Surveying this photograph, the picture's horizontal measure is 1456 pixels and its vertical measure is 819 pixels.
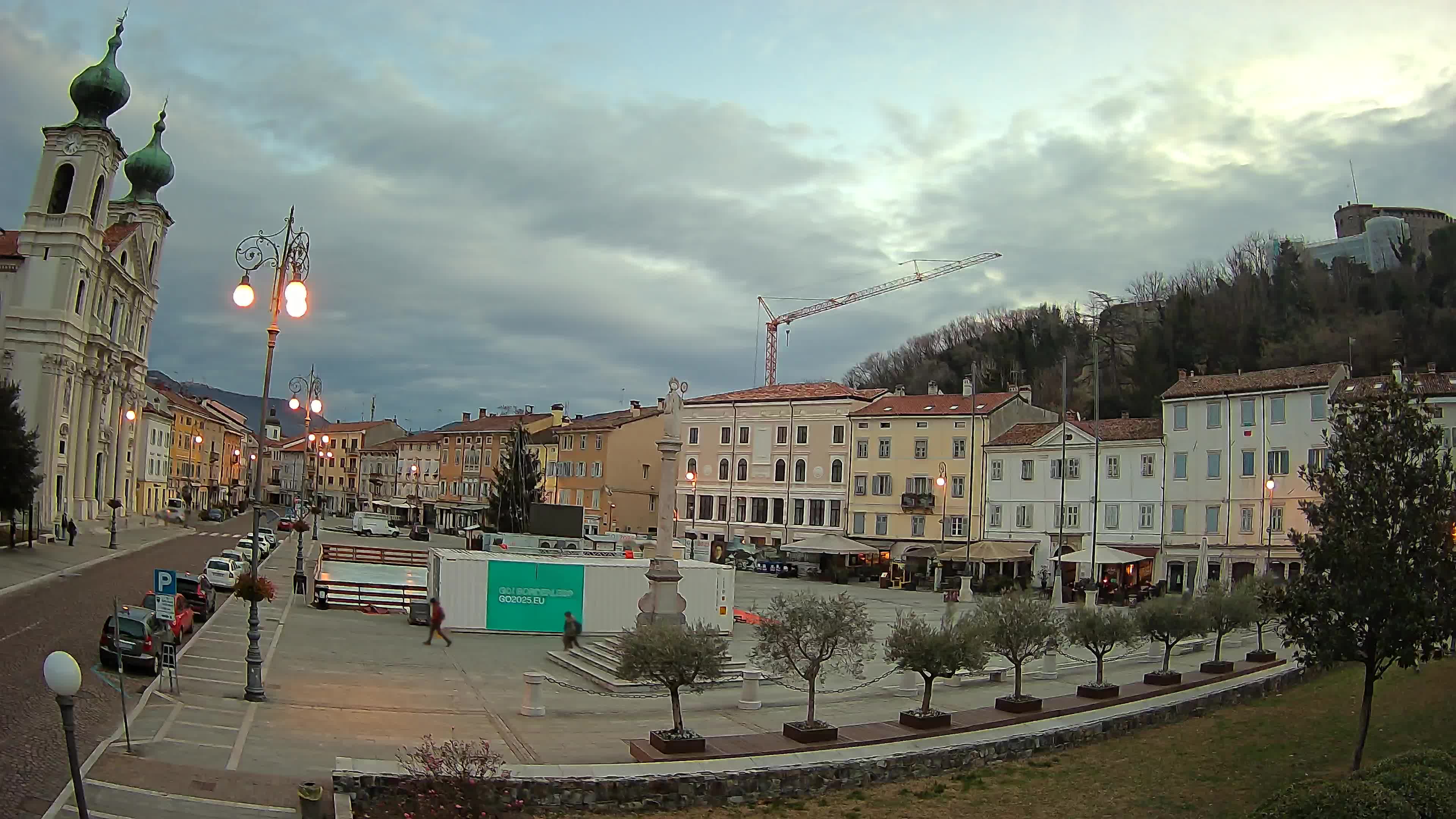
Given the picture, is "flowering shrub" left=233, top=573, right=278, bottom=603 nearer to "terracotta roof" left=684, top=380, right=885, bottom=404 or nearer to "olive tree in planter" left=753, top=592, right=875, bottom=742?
"olive tree in planter" left=753, top=592, right=875, bottom=742

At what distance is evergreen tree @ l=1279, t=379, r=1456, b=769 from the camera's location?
570 inches

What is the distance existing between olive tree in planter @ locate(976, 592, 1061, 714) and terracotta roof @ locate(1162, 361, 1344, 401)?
35668 millimetres

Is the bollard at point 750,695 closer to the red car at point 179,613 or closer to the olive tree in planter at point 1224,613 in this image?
the olive tree in planter at point 1224,613

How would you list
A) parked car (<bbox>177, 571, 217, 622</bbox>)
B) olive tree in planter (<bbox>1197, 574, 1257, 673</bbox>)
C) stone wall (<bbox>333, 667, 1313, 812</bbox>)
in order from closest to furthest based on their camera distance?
stone wall (<bbox>333, 667, 1313, 812</bbox>) → olive tree in planter (<bbox>1197, 574, 1257, 673</bbox>) → parked car (<bbox>177, 571, 217, 622</bbox>)

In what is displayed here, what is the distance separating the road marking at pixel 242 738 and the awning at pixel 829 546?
136ft

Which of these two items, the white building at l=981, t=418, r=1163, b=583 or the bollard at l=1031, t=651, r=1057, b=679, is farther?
the white building at l=981, t=418, r=1163, b=583

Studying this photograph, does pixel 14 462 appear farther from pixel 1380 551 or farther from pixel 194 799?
pixel 1380 551

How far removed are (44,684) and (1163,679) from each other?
22535mm

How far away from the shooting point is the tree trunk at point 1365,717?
571 inches

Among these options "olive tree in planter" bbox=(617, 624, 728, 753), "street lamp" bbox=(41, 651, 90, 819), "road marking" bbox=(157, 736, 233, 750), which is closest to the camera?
"street lamp" bbox=(41, 651, 90, 819)

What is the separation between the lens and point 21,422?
146 feet

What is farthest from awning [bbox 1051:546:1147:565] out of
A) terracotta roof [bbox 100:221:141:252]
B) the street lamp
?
terracotta roof [bbox 100:221:141:252]

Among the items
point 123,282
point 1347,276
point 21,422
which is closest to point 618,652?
point 21,422

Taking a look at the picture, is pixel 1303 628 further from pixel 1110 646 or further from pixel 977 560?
pixel 977 560
